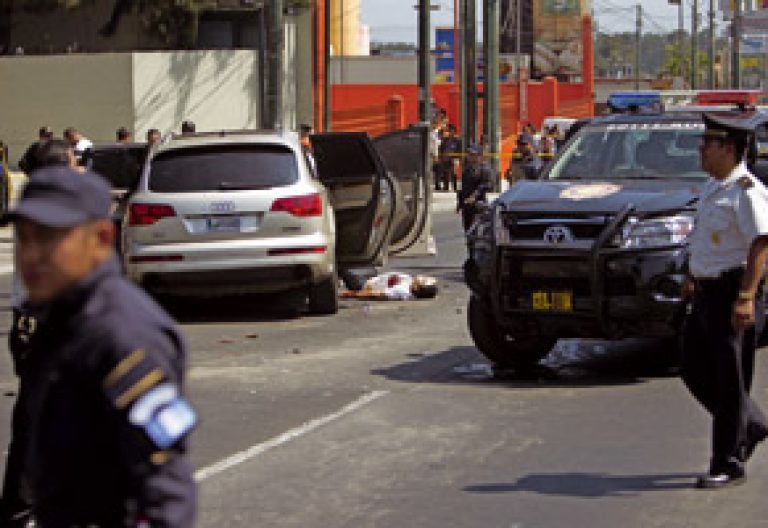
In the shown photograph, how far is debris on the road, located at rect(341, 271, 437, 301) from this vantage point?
16328 millimetres

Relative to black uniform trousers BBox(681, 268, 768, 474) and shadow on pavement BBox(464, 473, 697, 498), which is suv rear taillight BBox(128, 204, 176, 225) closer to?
shadow on pavement BBox(464, 473, 697, 498)

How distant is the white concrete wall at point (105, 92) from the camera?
42750mm

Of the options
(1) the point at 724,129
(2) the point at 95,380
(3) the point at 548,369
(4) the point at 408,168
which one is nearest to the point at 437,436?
(1) the point at 724,129

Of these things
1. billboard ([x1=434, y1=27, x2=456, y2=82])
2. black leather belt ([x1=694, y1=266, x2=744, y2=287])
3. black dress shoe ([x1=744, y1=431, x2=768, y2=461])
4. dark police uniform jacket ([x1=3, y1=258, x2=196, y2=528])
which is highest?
billboard ([x1=434, y1=27, x2=456, y2=82])

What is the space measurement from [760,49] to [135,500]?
105 meters

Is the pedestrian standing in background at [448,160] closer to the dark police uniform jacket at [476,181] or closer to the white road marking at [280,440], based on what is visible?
the dark police uniform jacket at [476,181]

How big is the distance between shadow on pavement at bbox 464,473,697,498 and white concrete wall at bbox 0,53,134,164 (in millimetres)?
35625

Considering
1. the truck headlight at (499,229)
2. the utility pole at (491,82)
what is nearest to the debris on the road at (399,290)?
the truck headlight at (499,229)

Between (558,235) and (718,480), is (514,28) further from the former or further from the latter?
(718,480)

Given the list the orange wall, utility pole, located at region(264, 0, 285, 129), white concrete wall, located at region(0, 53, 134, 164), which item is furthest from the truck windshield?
the orange wall

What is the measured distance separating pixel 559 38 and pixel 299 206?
7275 centimetres

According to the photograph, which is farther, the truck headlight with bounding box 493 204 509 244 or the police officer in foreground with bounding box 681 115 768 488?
the truck headlight with bounding box 493 204 509 244

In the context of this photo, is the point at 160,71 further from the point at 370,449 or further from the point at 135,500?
the point at 135,500

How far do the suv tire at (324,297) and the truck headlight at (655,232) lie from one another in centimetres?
459
